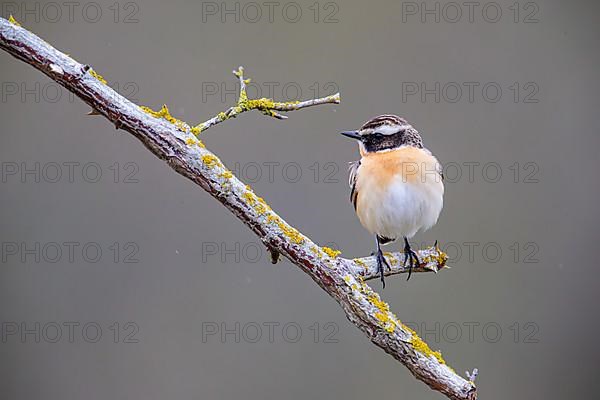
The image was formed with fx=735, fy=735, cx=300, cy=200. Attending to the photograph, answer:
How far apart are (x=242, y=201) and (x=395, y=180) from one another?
114 cm

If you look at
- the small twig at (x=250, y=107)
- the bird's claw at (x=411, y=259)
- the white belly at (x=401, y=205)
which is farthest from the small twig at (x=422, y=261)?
the small twig at (x=250, y=107)

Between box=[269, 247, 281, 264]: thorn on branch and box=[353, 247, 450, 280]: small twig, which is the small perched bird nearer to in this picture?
box=[353, 247, 450, 280]: small twig

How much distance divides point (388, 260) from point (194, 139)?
1195 millimetres

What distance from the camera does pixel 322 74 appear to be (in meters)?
6.59

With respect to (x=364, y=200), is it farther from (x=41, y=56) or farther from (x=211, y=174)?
(x=41, y=56)

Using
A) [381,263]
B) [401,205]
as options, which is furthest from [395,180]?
[381,263]

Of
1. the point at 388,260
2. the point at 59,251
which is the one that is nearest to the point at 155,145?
the point at 388,260

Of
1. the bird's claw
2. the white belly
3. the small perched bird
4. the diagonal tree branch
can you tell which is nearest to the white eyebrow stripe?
the small perched bird

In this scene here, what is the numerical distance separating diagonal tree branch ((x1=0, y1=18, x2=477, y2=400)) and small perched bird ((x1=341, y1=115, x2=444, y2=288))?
843 mm

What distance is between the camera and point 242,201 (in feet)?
10.8

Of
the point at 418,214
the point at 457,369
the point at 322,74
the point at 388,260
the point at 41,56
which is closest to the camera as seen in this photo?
the point at 41,56

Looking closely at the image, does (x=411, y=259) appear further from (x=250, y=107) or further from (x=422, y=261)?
(x=250, y=107)

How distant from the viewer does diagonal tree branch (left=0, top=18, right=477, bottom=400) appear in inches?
128

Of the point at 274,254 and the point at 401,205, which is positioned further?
the point at 401,205
